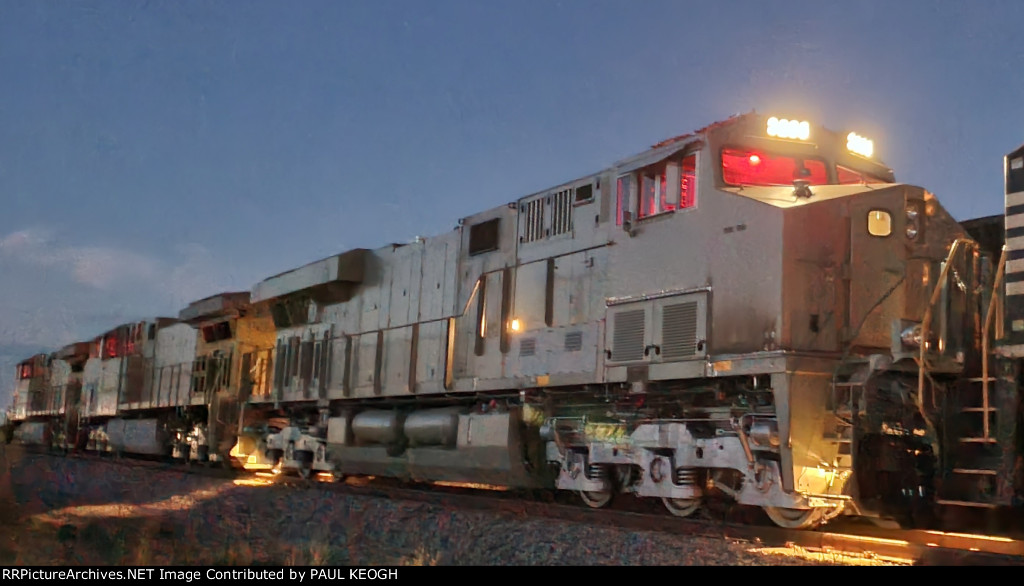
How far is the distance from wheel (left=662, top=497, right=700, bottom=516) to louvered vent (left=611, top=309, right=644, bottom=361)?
4.73 ft

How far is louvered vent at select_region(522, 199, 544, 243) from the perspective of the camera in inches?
436

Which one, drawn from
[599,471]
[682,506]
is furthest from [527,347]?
[682,506]

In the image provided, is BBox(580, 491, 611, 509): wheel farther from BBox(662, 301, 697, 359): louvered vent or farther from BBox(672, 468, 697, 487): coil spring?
BBox(662, 301, 697, 359): louvered vent

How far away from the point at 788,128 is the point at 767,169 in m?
0.49

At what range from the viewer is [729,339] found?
26.6ft

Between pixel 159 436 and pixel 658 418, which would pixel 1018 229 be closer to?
pixel 658 418

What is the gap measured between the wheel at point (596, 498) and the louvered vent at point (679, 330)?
6.65ft

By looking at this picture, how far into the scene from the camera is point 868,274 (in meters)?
8.10

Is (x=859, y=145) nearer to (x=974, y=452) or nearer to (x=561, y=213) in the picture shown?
(x=561, y=213)

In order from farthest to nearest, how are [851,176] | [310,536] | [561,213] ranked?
[561,213], [851,176], [310,536]

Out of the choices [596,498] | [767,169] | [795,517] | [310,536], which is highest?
[767,169]

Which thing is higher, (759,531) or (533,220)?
(533,220)

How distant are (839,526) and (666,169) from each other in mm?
3785
